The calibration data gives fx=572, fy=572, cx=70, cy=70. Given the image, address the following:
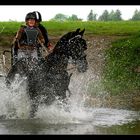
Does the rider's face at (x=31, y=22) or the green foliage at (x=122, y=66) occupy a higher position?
the rider's face at (x=31, y=22)

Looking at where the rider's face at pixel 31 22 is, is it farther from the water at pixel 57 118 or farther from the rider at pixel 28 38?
the water at pixel 57 118

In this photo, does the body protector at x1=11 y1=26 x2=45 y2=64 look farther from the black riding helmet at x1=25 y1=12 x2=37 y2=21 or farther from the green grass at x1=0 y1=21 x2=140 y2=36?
the green grass at x1=0 y1=21 x2=140 y2=36

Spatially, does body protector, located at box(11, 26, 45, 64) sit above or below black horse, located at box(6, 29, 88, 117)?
above

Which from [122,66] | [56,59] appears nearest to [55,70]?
[56,59]

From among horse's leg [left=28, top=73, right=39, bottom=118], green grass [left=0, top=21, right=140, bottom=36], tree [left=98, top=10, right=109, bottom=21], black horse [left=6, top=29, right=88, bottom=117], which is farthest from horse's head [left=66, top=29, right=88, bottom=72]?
tree [left=98, top=10, right=109, bottom=21]

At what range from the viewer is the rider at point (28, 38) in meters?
12.6

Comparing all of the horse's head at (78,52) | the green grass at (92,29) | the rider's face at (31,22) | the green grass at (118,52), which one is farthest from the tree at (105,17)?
the horse's head at (78,52)

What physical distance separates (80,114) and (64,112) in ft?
2.11

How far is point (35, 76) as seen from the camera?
12.1m

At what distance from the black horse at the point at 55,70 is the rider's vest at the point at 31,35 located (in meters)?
0.52

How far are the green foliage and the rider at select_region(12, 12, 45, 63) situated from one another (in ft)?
18.7

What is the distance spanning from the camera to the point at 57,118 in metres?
12.1

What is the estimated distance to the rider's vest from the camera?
12531 mm

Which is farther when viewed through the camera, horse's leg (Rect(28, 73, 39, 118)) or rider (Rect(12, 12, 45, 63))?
rider (Rect(12, 12, 45, 63))
